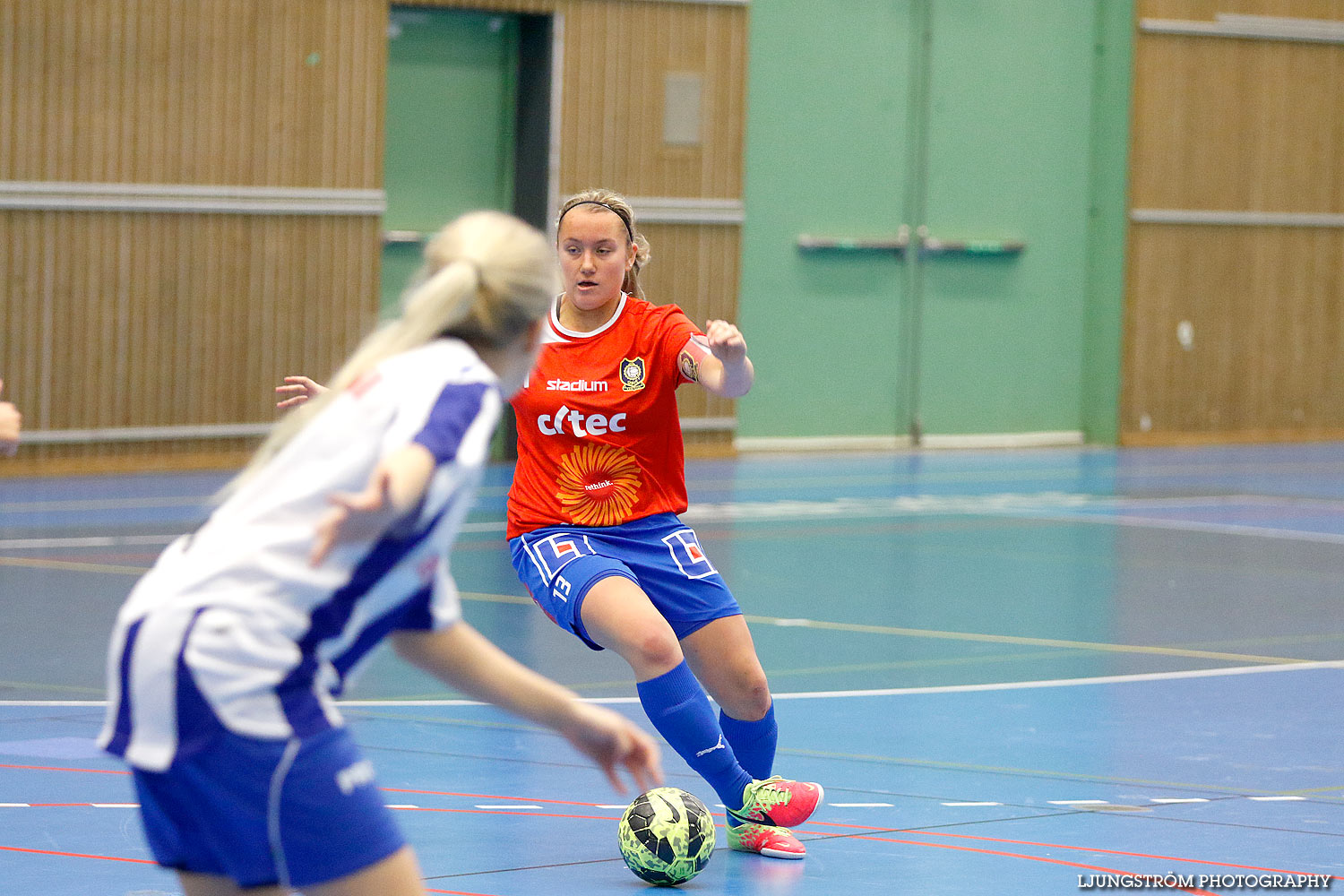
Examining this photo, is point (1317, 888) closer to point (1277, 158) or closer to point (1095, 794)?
point (1095, 794)

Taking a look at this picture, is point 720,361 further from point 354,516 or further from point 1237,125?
point 1237,125

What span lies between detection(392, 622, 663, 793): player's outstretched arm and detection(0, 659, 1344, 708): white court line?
3.78m

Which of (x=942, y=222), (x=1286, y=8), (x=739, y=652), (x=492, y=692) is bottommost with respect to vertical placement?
(x=739, y=652)

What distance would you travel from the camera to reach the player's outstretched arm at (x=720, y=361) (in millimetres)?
4758

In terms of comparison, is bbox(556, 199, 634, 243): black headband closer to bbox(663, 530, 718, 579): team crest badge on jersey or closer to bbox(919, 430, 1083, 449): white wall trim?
bbox(663, 530, 718, 579): team crest badge on jersey

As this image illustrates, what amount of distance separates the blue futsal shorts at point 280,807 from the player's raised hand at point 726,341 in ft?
7.46

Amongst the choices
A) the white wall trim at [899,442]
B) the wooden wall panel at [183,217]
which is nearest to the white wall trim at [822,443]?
the white wall trim at [899,442]

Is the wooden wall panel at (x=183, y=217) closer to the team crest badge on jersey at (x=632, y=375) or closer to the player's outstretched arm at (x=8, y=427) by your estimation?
the team crest badge on jersey at (x=632, y=375)

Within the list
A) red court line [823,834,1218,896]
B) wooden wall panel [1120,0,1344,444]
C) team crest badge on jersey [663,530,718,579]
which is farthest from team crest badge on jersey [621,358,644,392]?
wooden wall panel [1120,0,1344,444]

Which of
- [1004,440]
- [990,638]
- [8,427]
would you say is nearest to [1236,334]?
[1004,440]

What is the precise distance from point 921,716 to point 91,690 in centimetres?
291

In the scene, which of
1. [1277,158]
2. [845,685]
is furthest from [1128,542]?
[1277,158]

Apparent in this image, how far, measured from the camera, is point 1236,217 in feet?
65.3

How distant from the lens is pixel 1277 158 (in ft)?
66.0
